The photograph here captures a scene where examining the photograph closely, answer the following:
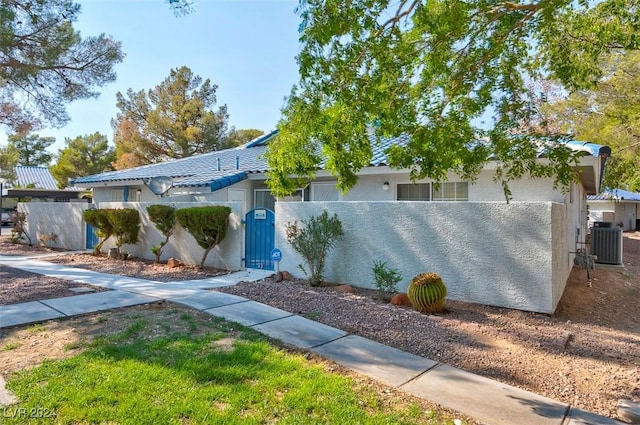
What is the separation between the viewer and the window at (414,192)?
38.7 ft

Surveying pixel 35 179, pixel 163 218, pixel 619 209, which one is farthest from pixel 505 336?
pixel 35 179

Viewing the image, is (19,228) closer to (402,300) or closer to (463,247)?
(402,300)

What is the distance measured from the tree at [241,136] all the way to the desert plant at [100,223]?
25038 millimetres

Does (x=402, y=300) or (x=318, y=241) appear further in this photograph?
(x=318, y=241)

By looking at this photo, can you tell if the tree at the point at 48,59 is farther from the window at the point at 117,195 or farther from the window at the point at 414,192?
the window at the point at 414,192

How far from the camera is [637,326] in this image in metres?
8.02

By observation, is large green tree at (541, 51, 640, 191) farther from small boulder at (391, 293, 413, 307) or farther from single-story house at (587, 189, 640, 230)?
single-story house at (587, 189, 640, 230)

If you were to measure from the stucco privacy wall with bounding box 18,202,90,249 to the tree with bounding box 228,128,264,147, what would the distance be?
21.7 metres

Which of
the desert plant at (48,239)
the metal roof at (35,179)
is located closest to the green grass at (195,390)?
the desert plant at (48,239)

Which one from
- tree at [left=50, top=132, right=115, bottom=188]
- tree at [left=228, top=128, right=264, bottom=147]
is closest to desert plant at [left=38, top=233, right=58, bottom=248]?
tree at [left=228, top=128, right=264, bottom=147]

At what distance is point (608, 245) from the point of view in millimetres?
13266

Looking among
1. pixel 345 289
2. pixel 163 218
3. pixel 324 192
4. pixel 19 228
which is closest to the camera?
pixel 345 289

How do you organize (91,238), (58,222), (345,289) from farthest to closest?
(58,222)
(91,238)
(345,289)

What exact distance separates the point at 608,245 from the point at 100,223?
17.0m
